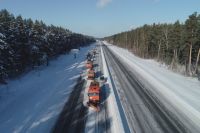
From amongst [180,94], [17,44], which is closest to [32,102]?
[17,44]

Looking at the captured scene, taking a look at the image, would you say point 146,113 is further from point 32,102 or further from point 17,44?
point 17,44

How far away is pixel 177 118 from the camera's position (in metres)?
20.9

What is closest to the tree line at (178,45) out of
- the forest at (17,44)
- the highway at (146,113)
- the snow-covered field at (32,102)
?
the highway at (146,113)

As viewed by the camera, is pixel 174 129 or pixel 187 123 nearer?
pixel 174 129

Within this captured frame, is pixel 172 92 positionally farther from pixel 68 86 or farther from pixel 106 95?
pixel 68 86

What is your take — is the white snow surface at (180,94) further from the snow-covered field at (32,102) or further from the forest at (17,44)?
the forest at (17,44)

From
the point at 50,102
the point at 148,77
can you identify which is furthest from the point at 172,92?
the point at 50,102

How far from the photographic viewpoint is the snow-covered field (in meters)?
18.9

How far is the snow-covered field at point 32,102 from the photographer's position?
62.0 ft

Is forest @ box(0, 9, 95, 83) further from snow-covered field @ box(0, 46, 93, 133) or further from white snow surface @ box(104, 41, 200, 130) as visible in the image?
white snow surface @ box(104, 41, 200, 130)

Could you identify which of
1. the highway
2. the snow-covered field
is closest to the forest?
→ the snow-covered field

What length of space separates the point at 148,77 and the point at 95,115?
2092 centimetres

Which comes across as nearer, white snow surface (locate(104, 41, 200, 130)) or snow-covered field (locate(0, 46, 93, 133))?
snow-covered field (locate(0, 46, 93, 133))

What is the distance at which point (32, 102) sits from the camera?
81.1 feet
